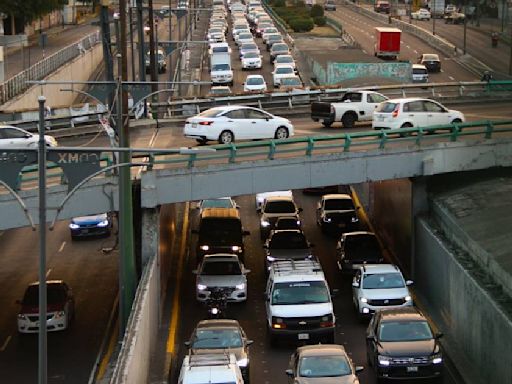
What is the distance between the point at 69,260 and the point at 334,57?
131 ft

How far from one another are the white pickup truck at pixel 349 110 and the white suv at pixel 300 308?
1456 centimetres

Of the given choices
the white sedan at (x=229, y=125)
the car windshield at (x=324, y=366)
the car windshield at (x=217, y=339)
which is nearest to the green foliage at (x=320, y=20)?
the white sedan at (x=229, y=125)

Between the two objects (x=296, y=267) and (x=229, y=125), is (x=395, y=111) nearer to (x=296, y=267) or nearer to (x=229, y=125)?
(x=229, y=125)

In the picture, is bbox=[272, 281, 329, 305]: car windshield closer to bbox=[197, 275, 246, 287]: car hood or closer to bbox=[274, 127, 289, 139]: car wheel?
bbox=[197, 275, 246, 287]: car hood

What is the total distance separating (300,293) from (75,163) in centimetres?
1064

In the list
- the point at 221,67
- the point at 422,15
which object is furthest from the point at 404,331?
the point at 422,15

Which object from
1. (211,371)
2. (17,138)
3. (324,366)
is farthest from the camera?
(17,138)

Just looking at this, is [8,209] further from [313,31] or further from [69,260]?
[313,31]

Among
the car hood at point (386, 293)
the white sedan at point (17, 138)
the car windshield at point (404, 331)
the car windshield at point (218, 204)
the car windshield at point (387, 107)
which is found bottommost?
the car windshield at point (218, 204)

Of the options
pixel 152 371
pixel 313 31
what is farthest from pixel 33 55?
pixel 152 371

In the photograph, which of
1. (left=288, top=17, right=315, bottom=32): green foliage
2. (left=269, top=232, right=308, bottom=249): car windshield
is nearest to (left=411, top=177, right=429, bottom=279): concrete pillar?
(left=269, top=232, right=308, bottom=249): car windshield

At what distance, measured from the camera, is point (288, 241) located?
38.0 m

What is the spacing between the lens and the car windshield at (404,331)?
83.9 feet

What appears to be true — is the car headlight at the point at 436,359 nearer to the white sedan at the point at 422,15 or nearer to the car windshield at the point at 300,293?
the car windshield at the point at 300,293
